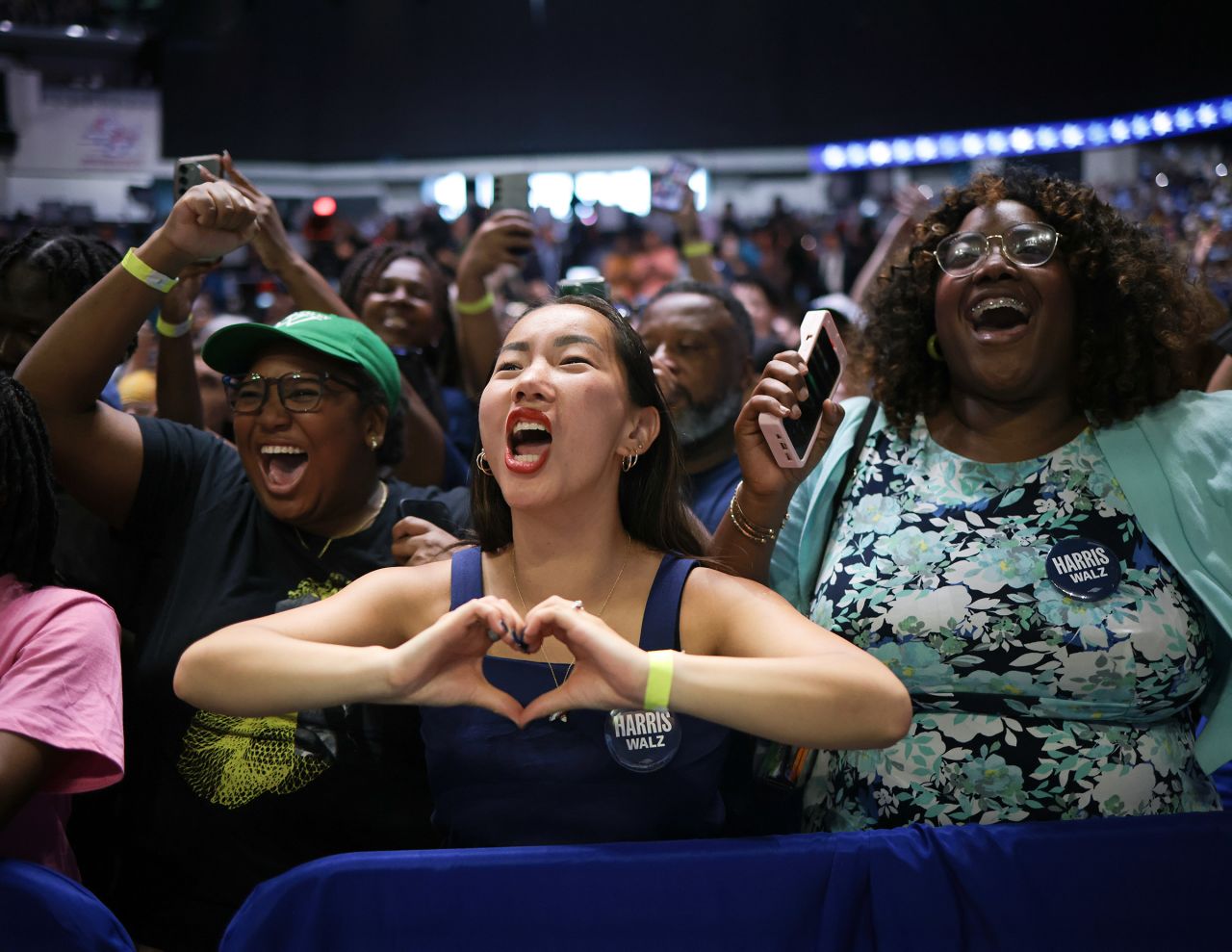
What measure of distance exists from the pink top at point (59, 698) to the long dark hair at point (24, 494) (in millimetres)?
48

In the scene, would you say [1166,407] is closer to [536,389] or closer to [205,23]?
[536,389]

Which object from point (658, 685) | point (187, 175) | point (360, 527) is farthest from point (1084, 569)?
point (187, 175)

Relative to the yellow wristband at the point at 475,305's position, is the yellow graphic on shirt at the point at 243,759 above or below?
below

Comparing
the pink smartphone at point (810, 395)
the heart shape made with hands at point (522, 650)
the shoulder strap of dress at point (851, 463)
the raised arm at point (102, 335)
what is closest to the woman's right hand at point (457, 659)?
the heart shape made with hands at point (522, 650)

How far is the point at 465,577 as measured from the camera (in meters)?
1.90

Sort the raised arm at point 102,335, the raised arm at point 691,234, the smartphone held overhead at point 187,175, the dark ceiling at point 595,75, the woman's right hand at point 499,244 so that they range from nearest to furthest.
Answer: the raised arm at point 102,335
the smartphone held overhead at point 187,175
the woman's right hand at point 499,244
the raised arm at point 691,234
the dark ceiling at point 595,75

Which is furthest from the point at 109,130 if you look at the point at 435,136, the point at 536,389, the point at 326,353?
the point at 536,389

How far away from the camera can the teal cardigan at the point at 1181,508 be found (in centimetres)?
199

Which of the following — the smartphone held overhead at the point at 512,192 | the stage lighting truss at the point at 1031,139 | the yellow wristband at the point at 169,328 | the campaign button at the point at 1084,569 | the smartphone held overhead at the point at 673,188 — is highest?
the stage lighting truss at the point at 1031,139

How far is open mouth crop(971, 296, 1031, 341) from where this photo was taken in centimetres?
220

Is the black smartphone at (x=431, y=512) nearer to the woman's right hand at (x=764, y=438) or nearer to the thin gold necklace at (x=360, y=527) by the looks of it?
the thin gold necklace at (x=360, y=527)

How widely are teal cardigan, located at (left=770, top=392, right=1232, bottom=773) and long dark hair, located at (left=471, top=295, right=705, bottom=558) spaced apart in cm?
31

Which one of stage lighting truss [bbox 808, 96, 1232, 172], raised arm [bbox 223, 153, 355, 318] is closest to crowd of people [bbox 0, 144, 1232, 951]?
raised arm [bbox 223, 153, 355, 318]

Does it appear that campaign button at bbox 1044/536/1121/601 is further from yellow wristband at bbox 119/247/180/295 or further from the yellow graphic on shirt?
yellow wristband at bbox 119/247/180/295
